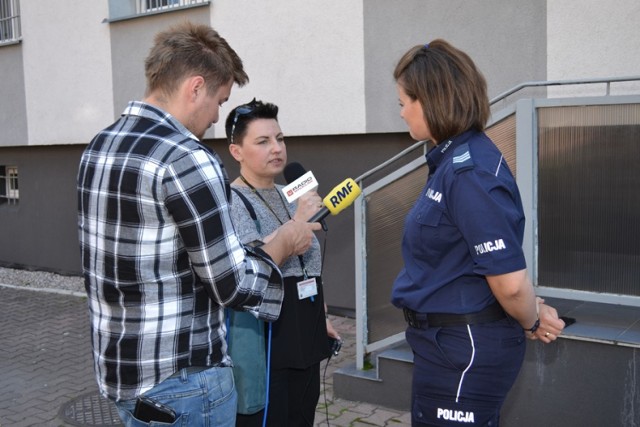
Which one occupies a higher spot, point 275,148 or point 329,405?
point 275,148

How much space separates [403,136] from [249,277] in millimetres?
4830

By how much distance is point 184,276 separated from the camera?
2059 mm

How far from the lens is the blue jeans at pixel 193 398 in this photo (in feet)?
6.87

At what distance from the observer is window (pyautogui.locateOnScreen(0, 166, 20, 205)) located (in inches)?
443

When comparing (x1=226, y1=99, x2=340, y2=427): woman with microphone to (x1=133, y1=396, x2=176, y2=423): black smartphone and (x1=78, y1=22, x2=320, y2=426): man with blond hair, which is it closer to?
(x1=78, y1=22, x2=320, y2=426): man with blond hair

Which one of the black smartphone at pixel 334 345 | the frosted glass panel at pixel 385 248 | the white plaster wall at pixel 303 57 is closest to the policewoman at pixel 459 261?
the black smartphone at pixel 334 345

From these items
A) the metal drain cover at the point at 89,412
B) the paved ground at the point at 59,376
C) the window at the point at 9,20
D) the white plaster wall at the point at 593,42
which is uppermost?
the window at the point at 9,20

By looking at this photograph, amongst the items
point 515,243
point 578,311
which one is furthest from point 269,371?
point 578,311

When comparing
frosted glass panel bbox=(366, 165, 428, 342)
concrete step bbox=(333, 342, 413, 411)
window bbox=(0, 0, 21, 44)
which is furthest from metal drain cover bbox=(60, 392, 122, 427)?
window bbox=(0, 0, 21, 44)

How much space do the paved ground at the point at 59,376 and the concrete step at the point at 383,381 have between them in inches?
2.1

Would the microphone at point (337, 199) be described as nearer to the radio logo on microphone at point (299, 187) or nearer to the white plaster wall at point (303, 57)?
the radio logo on microphone at point (299, 187)

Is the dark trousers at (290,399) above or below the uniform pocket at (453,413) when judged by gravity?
below

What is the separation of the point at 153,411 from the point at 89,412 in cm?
342

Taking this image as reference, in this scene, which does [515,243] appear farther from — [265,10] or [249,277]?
[265,10]
